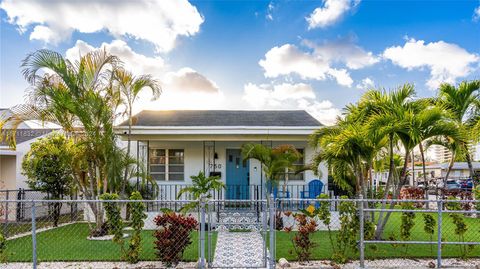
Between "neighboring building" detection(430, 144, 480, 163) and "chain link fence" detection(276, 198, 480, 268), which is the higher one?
"neighboring building" detection(430, 144, 480, 163)

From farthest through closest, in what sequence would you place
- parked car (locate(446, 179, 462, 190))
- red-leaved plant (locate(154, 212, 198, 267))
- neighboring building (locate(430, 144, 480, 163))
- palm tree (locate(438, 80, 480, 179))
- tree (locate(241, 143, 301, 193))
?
parked car (locate(446, 179, 462, 190)), palm tree (locate(438, 80, 480, 179)), tree (locate(241, 143, 301, 193)), neighboring building (locate(430, 144, 480, 163)), red-leaved plant (locate(154, 212, 198, 267))

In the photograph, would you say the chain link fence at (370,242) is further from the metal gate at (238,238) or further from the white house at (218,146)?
the white house at (218,146)

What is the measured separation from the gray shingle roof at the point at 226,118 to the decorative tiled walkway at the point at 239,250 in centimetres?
483

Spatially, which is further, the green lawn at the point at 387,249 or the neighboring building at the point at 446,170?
the neighboring building at the point at 446,170

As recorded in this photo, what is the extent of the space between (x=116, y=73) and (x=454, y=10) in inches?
454

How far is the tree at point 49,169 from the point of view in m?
9.09

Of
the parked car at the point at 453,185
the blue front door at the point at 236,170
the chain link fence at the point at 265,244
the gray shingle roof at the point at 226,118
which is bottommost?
the parked car at the point at 453,185

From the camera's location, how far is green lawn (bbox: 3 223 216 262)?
5.82 meters

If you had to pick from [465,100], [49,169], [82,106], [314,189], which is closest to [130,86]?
[82,106]

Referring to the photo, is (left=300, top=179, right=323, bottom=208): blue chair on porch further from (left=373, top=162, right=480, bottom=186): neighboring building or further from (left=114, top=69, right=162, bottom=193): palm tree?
Answer: (left=373, top=162, right=480, bottom=186): neighboring building

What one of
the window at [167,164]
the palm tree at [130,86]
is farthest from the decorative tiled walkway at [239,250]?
the window at [167,164]

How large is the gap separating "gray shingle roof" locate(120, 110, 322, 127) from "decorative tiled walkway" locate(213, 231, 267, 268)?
4.83 meters

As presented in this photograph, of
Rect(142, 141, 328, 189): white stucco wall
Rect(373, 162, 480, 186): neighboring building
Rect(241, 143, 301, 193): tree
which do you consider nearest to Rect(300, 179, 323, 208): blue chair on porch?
Rect(142, 141, 328, 189): white stucco wall

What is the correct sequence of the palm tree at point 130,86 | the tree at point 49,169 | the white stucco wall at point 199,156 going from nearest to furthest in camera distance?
the palm tree at point 130,86
the tree at point 49,169
the white stucco wall at point 199,156
